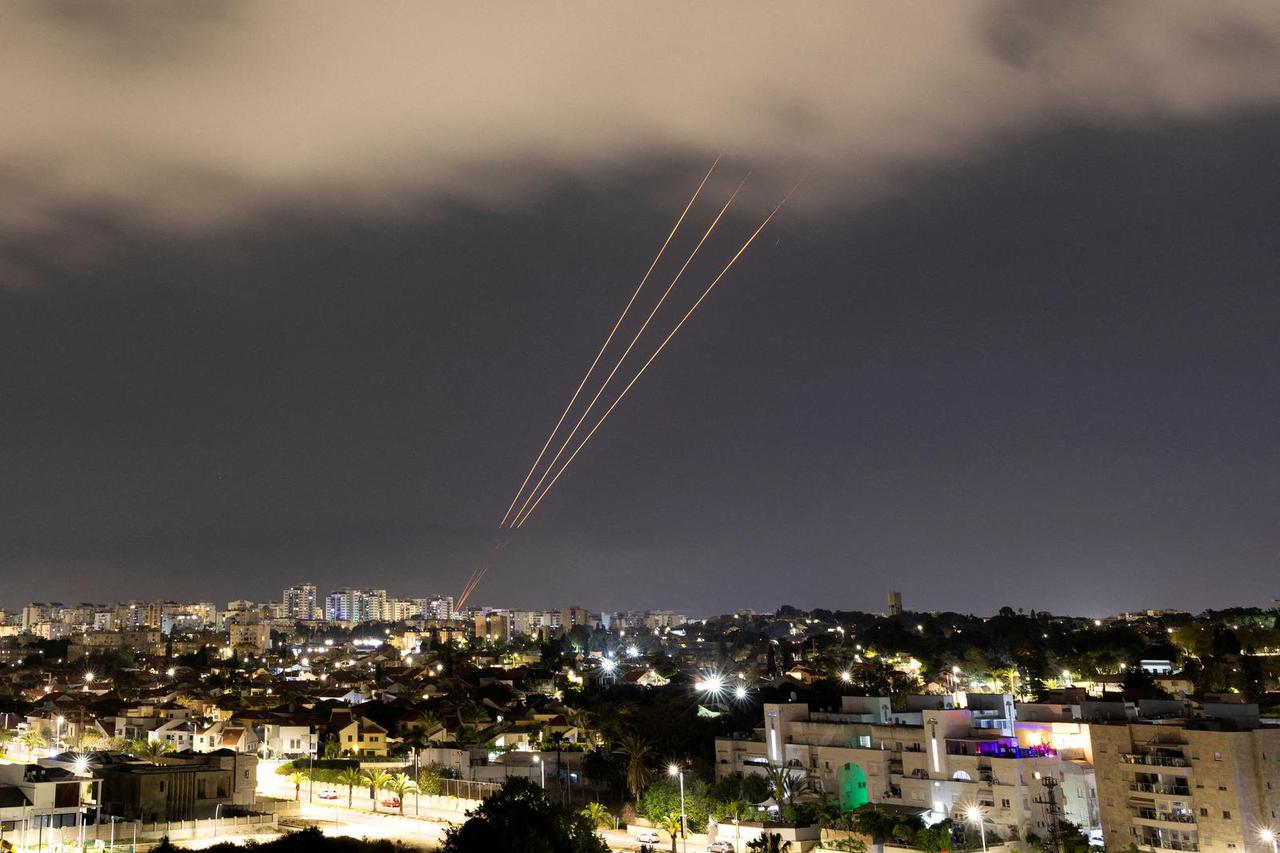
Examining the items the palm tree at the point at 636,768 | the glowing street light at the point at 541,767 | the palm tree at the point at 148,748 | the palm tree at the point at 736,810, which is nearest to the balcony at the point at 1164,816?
the palm tree at the point at 736,810

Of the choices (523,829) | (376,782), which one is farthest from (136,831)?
(523,829)

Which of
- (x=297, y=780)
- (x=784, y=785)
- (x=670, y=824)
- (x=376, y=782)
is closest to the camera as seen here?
(x=670, y=824)

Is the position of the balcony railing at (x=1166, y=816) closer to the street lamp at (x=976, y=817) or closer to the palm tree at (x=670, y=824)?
the street lamp at (x=976, y=817)

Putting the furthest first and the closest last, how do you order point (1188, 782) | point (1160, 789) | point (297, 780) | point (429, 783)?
point (297, 780) → point (429, 783) → point (1160, 789) → point (1188, 782)

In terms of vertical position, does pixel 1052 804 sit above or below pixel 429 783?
below

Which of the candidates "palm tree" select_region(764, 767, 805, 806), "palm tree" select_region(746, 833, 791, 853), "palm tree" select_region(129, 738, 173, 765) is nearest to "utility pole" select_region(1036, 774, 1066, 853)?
"palm tree" select_region(764, 767, 805, 806)

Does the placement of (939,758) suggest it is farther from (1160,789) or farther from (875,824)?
(1160,789)
